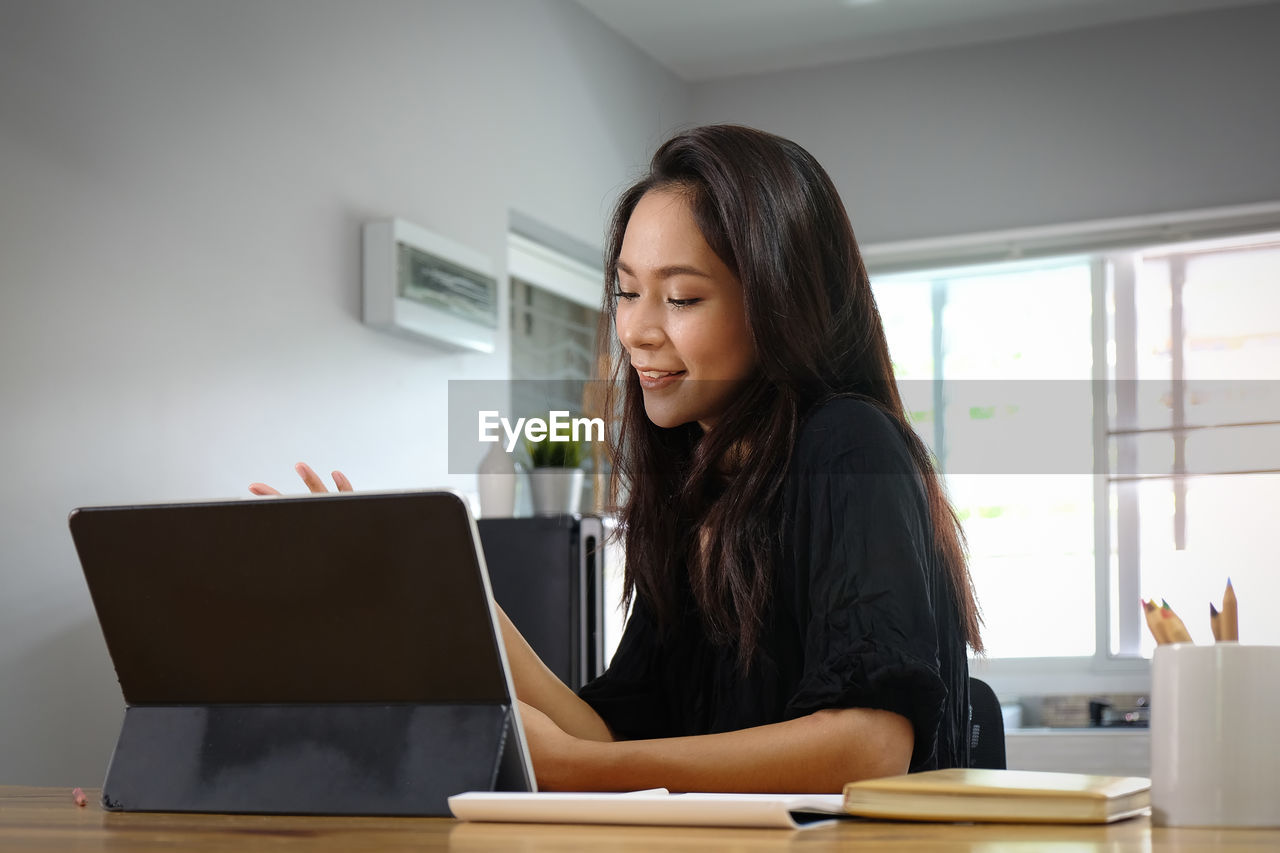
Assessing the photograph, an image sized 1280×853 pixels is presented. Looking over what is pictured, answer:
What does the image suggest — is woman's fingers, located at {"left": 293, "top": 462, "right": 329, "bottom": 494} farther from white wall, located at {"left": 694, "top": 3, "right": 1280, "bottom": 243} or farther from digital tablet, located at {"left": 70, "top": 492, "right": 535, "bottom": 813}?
white wall, located at {"left": 694, "top": 3, "right": 1280, "bottom": 243}

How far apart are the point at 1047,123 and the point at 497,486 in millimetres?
2508

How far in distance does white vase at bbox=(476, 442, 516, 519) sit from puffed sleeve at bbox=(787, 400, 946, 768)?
7.17ft

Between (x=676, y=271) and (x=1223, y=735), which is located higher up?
(x=676, y=271)

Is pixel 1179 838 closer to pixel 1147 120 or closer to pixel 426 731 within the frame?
pixel 426 731

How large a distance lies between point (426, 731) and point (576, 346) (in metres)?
3.61

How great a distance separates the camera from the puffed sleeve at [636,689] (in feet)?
4.89

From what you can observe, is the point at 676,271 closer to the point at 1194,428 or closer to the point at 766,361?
the point at 766,361

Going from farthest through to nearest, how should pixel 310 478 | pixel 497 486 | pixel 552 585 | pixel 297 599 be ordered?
pixel 497 486
pixel 552 585
pixel 310 478
pixel 297 599

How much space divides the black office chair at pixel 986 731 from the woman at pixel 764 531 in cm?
17

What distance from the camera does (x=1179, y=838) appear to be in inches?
30.6

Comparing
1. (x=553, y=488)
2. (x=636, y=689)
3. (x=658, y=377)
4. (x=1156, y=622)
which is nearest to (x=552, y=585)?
(x=553, y=488)

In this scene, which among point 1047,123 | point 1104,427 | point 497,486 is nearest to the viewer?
point 497,486

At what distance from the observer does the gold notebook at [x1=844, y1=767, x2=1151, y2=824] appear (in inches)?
32.7

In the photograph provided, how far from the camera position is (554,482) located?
11.4 ft
